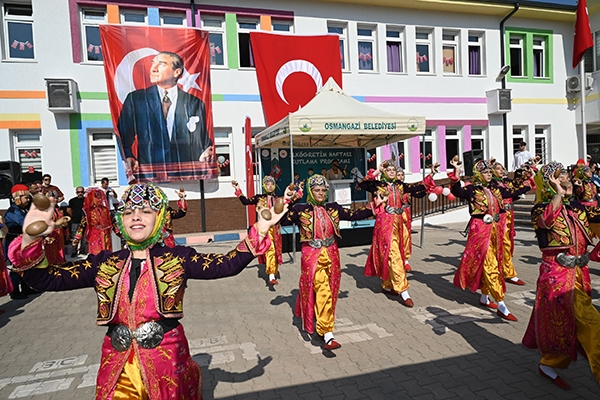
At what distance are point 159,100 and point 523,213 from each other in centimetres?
1308

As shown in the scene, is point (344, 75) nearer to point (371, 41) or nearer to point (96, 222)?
point (371, 41)

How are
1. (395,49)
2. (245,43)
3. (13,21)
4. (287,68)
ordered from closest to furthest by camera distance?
(13,21), (287,68), (245,43), (395,49)

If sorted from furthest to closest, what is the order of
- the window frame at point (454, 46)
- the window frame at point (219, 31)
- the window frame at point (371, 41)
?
the window frame at point (454, 46) < the window frame at point (371, 41) < the window frame at point (219, 31)

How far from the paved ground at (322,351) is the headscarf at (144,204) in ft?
6.55

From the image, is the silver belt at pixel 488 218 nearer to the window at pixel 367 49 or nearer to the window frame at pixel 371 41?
the window frame at pixel 371 41

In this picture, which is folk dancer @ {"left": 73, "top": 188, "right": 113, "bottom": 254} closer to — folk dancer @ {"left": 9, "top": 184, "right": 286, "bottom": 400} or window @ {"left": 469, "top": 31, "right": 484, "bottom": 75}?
folk dancer @ {"left": 9, "top": 184, "right": 286, "bottom": 400}

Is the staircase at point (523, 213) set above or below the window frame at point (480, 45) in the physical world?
below

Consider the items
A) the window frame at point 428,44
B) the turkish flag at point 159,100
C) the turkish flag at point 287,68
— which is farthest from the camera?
the window frame at point 428,44

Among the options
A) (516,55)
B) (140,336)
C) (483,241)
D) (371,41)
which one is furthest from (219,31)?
(140,336)

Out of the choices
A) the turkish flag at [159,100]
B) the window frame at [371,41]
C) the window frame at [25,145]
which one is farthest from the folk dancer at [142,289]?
the window frame at [371,41]

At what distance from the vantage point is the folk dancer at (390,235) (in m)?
5.93

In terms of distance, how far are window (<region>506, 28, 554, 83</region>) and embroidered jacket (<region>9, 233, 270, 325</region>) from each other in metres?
17.5

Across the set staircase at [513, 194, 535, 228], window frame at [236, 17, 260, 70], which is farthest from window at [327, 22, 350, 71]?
staircase at [513, 194, 535, 228]

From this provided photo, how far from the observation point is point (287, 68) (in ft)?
43.8
